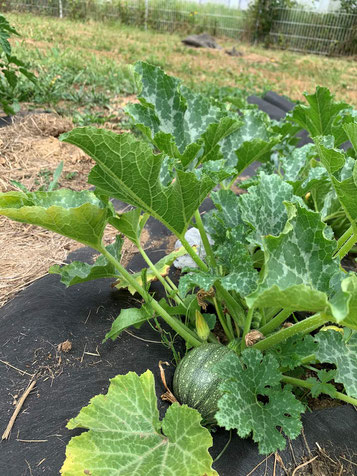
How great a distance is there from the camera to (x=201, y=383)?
1.57 metres

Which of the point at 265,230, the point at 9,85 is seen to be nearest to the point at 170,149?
the point at 265,230

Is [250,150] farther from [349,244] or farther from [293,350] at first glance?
[293,350]

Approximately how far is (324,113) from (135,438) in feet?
6.35

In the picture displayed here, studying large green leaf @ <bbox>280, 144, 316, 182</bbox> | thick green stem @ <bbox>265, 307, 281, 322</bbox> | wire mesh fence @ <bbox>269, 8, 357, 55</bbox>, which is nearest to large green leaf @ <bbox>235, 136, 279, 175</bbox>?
large green leaf @ <bbox>280, 144, 316, 182</bbox>

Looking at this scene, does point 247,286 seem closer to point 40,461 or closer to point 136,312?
point 136,312

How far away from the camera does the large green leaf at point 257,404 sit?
1.35 m

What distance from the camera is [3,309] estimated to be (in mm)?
1935

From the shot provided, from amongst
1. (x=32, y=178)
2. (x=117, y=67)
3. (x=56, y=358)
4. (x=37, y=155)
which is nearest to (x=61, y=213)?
(x=56, y=358)

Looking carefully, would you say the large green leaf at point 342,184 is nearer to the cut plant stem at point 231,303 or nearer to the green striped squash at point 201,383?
the cut plant stem at point 231,303

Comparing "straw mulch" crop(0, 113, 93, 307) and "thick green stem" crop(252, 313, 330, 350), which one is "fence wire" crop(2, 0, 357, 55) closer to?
"straw mulch" crop(0, 113, 93, 307)

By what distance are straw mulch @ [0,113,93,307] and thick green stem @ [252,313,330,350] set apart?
3.79 feet

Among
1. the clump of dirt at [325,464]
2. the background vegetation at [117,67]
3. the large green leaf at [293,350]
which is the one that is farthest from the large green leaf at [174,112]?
the background vegetation at [117,67]

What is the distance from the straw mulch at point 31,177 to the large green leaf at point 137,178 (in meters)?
0.87

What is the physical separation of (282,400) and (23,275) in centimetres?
136
